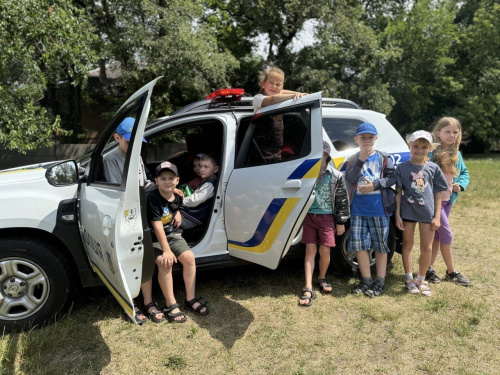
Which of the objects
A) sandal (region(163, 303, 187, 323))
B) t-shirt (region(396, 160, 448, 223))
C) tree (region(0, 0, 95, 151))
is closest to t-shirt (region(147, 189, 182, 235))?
sandal (region(163, 303, 187, 323))

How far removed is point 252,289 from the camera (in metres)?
3.95

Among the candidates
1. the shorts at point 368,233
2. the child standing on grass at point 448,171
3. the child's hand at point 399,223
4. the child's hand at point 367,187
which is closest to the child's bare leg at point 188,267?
the shorts at point 368,233

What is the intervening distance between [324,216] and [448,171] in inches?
55.3

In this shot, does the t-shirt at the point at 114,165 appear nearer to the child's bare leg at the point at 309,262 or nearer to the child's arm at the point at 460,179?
the child's bare leg at the point at 309,262

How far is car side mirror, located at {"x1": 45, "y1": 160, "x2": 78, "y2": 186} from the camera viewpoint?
3.12 meters

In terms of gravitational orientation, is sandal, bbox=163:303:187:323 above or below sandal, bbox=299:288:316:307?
above

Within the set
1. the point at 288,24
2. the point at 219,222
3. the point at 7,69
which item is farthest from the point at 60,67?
the point at 219,222

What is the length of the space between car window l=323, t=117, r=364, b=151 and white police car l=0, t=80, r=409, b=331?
87 cm

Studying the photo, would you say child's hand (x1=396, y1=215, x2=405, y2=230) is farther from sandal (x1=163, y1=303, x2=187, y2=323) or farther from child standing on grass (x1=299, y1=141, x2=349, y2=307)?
sandal (x1=163, y1=303, x2=187, y2=323)

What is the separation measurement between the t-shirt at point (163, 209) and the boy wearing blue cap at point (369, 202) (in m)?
1.62

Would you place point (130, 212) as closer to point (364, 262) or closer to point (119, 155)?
point (119, 155)

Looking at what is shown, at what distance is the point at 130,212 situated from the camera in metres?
2.35

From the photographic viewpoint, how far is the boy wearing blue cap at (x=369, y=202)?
3.70 meters

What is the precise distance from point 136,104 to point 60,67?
11.7 metres
